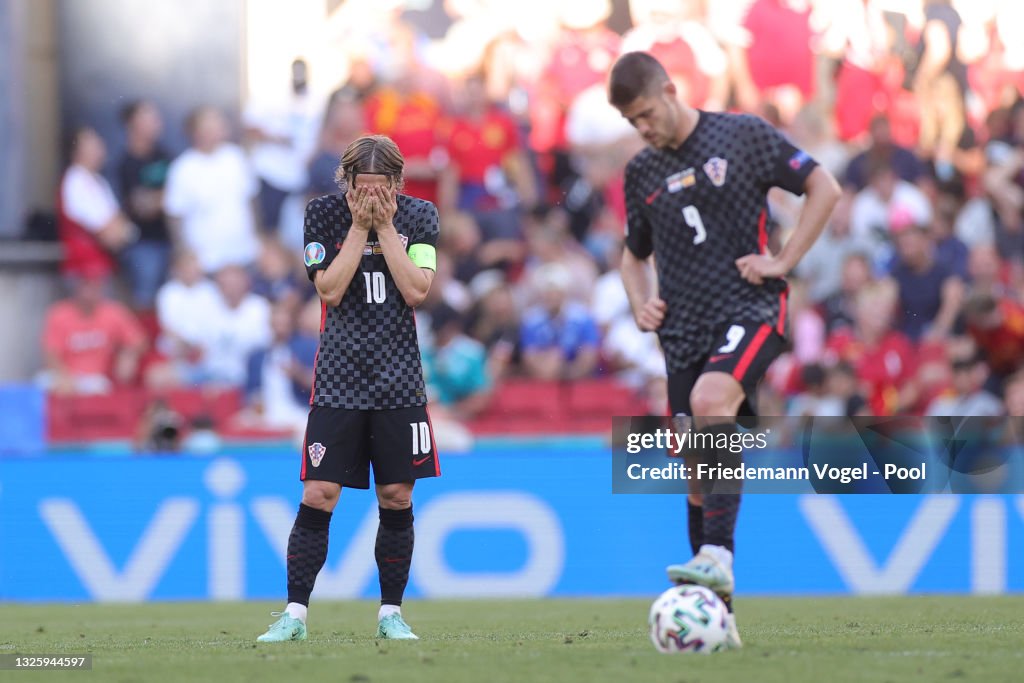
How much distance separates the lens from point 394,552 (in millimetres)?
6703

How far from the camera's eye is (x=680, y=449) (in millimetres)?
7012

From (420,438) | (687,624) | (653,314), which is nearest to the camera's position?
(687,624)

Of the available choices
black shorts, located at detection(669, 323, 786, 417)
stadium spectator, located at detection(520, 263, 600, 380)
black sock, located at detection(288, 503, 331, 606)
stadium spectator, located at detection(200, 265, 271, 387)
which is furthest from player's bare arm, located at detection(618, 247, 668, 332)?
stadium spectator, located at detection(200, 265, 271, 387)

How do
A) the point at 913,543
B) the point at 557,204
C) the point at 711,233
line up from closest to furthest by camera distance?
the point at 711,233
the point at 913,543
the point at 557,204

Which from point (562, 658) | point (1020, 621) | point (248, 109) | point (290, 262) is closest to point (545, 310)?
point (290, 262)

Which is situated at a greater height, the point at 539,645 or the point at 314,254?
the point at 314,254

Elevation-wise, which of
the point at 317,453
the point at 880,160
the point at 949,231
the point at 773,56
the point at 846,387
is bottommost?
the point at 317,453

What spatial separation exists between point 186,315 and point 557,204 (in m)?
3.42

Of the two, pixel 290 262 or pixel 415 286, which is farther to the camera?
pixel 290 262

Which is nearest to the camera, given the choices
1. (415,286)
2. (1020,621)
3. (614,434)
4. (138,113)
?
(415,286)

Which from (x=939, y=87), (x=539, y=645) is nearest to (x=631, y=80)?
(x=539, y=645)

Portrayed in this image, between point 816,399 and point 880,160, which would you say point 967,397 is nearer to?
point 816,399

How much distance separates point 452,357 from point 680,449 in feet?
20.2

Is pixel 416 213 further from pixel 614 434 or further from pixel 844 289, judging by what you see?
pixel 844 289
